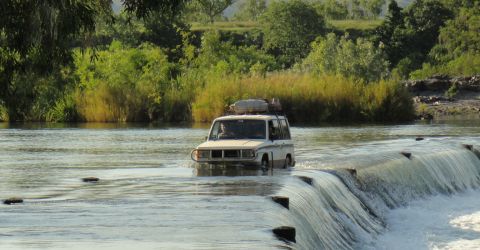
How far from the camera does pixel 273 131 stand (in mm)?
15734

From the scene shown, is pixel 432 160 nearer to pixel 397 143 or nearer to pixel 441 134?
pixel 397 143

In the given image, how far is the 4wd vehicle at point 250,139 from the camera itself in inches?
566

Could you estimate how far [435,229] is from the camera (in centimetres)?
1348

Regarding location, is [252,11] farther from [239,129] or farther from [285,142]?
[239,129]

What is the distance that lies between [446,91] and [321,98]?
1031 inches

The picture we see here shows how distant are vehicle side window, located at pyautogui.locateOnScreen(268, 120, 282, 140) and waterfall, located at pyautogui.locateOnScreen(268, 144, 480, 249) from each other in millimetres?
1231

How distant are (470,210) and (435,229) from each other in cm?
292

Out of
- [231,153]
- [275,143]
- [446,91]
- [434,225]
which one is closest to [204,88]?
[275,143]

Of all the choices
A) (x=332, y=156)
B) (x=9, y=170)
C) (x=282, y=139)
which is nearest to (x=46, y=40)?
(x=9, y=170)

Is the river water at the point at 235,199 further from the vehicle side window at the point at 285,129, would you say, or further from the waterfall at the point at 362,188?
the vehicle side window at the point at 285,129

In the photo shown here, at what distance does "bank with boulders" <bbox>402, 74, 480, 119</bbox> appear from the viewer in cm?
5994

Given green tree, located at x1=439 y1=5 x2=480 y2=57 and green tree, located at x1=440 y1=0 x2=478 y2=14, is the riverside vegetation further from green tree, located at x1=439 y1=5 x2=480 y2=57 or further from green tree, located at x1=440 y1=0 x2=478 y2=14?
green tree, located at x1=440 y1=0 x2=478 y2=14

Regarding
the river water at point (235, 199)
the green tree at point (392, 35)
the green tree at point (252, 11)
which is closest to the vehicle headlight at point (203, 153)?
the river water at point (235, 199)

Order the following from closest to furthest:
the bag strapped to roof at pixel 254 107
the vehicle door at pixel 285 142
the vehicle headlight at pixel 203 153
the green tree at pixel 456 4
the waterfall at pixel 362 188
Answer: the waterfall at pixel 362 188 < the vehicle headlight at pixel 203 153 < the vehicle door at pixel 285 142 < the bag strapped to roof at pixel 254 107 < the green tree at pixel 456 4
